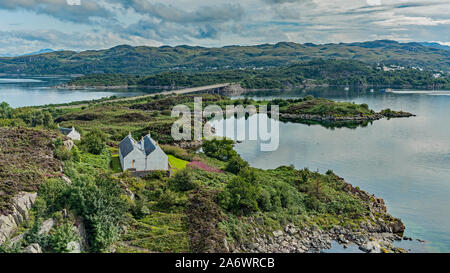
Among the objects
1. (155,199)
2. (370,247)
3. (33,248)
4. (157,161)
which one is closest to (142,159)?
(157,161)

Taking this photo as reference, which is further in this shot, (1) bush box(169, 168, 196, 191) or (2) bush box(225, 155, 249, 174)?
(2) bush box(225, 155, 249, 174)

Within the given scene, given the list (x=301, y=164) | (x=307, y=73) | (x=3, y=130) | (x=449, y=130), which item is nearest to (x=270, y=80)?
(x=307, y=73)

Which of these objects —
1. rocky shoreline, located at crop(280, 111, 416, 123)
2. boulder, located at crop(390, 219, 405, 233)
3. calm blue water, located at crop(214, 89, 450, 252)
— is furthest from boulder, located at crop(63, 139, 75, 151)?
rocky shoreline, located at crop(280, 111, 416, 123)

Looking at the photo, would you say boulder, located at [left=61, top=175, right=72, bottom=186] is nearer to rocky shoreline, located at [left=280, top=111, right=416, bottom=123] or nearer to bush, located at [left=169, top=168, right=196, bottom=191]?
bush, located at [left=169, top=168, right=196, bottom=191]

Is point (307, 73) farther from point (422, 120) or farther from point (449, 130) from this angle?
point (449, 130)

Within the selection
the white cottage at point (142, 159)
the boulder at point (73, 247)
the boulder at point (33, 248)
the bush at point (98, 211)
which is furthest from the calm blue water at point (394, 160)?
the boulder at point (33, 248)

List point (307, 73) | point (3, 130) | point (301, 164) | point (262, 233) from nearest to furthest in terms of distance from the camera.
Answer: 1. point (262, 233)
2. point (3, 130)
3. point (301, 164)
4. point (307, 73)

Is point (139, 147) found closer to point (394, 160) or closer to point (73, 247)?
point (73, 247)
